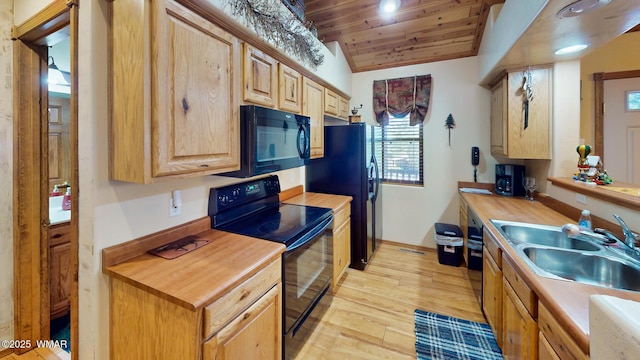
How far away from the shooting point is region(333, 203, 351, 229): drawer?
7.72ft

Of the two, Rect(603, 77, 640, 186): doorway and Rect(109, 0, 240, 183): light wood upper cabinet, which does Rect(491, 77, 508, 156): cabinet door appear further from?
Rect(109, 0, 240, 183): light wood upper cabinet

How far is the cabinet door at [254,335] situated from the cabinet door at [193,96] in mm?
736

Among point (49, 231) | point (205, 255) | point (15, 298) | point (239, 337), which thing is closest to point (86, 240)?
point (205, 255)

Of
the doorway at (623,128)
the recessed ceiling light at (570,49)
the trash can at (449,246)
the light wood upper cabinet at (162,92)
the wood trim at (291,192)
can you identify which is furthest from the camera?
the trash can at (449,246)

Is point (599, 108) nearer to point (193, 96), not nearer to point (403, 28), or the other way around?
point (403, 28)

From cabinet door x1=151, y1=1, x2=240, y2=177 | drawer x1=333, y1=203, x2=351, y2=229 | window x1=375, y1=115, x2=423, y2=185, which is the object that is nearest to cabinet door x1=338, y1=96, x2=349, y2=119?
window x1=375, y1=115, x2=423, y2=185

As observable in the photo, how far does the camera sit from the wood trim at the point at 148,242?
47.7 inches

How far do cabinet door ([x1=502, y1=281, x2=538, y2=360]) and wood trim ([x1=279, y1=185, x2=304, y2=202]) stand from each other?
6.17 ft

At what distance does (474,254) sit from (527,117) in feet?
4.82

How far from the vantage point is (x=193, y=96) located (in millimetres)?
1264

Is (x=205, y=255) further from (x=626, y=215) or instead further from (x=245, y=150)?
(x=626, y=215)

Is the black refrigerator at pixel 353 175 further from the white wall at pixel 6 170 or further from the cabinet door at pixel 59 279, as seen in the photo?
the white wall at pixel 6 170

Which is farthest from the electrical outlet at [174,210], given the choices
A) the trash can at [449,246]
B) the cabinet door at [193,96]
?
the trash can at [449,246]

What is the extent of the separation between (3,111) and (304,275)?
219 centimetres
